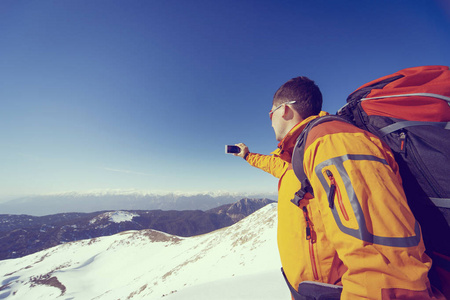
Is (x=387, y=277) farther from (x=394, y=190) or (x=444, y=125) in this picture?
(x=444, y=125)

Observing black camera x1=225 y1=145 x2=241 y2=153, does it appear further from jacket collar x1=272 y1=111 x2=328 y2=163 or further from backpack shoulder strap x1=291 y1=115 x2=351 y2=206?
backpack shoulder strap x1=291 y1=115 x2=351 y2=206

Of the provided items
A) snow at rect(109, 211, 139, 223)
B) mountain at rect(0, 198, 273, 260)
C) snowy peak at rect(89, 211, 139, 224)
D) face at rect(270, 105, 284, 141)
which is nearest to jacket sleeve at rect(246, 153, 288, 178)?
face at rect(270, 105, 284, 141)

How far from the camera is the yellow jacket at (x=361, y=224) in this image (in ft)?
3.66

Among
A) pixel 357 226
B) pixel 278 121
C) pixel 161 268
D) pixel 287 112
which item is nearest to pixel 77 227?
pixel 161 268

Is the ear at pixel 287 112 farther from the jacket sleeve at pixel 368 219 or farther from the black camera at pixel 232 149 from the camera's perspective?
the black camera at pixel 232 149

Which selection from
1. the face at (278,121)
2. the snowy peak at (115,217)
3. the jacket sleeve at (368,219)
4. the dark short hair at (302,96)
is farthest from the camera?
the snowy peak at (115,217)

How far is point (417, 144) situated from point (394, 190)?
2.34 feet

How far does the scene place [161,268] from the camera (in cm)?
2720

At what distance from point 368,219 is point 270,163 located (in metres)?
3.06

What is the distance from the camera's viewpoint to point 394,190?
4.16 feet

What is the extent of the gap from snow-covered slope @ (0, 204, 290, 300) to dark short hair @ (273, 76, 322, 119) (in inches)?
269

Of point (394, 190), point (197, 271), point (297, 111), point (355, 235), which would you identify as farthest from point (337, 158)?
point (197, 271)

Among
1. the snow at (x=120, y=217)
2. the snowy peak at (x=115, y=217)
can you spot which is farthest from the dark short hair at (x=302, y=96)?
the snow at (x=120, y=217)

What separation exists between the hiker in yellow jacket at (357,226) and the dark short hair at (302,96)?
91 cm
